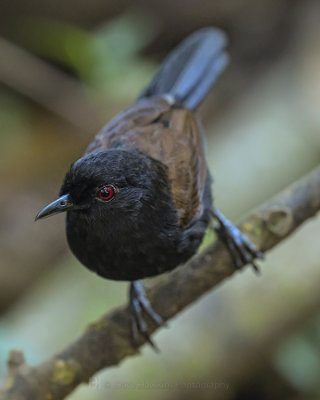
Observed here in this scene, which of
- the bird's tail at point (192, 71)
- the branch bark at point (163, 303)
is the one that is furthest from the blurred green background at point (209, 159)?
the bird's tail at point (192, 71)


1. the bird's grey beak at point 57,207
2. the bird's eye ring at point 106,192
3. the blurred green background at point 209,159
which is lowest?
the blurred green background at point 209,159

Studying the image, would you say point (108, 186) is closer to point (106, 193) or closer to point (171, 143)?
point (106, 193)

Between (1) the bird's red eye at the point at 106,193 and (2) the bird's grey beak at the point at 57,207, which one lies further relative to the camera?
(1) the bird's red eye at the point at 106,193

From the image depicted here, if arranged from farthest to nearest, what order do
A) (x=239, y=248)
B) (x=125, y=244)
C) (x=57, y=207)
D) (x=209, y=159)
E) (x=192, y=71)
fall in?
(x=209, y=159)
(x=192, y=71)
(x=239, y=248)
(x=125, y=244)
(x=57, y=207)

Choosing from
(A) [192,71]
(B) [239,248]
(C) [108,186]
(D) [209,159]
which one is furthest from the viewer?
(D) [209,159]

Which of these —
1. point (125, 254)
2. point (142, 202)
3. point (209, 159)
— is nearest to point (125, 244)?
point (125, 254)

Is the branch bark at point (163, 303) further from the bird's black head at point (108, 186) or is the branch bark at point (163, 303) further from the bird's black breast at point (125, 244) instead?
the bird's black head at point (108, 186)
